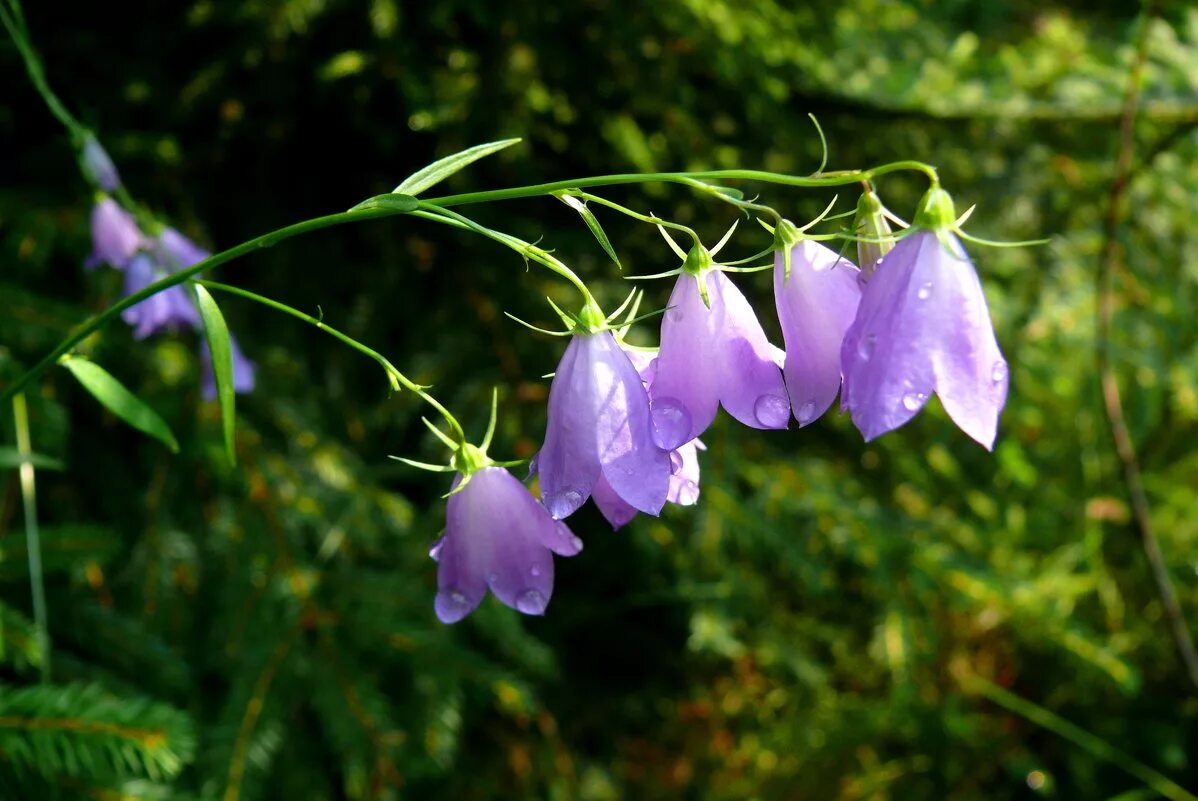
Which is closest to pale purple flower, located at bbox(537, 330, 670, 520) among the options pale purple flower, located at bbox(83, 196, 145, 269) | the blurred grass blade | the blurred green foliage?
the blurred green foliage

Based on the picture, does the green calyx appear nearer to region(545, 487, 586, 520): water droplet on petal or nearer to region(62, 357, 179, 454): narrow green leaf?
region(545, 487, 586, 520): water droplet on petal

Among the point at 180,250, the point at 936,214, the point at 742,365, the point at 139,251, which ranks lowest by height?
the point at 180,250

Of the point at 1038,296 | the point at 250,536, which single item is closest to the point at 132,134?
the point at 250,536

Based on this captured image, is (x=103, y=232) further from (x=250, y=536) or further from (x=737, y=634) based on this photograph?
(x=737, y=634)

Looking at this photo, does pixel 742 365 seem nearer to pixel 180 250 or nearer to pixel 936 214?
pixel 936 214

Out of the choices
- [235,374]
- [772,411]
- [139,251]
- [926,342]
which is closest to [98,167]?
[139,251]

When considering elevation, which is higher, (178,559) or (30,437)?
(30,437)

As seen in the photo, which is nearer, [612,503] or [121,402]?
[612,503]

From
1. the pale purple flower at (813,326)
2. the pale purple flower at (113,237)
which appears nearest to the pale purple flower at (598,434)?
the pale purple flower at (813,326)
